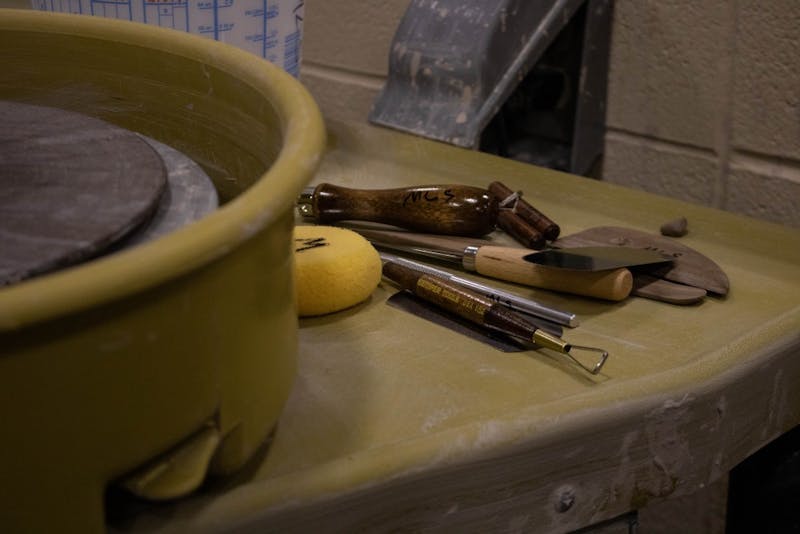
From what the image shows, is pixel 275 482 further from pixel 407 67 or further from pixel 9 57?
pixel 407 67

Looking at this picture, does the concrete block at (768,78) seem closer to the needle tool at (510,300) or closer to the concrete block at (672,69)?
the concrete block at (672,69)

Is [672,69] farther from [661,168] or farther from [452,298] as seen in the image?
[452,298]

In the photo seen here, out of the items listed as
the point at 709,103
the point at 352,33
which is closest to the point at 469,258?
the point at 709,103

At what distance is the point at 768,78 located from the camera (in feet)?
2.72

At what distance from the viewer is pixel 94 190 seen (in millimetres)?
391

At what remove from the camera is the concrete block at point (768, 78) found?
809 millimetres

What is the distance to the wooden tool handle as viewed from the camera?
0.57m

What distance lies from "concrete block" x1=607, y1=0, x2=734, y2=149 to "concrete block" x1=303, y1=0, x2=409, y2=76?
314 millimetres

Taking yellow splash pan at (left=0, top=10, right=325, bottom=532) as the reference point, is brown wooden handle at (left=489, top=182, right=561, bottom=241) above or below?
below

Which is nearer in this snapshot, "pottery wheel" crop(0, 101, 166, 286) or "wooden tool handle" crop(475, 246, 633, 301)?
"pottery wheel" crop(0, 101, 166, 286)

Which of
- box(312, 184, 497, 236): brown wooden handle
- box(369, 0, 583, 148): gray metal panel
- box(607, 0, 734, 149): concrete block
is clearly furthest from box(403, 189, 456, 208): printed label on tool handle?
box(607, 0, 734, 149): concrete block

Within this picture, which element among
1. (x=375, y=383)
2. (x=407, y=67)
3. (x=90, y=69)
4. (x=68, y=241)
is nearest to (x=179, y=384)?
(x=68, y=241)

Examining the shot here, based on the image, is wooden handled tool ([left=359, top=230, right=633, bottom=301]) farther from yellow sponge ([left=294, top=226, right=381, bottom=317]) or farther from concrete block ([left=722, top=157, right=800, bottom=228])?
concrete block ([left=722, top=157, right=800, bottom=228])

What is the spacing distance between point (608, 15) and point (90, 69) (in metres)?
0.57
